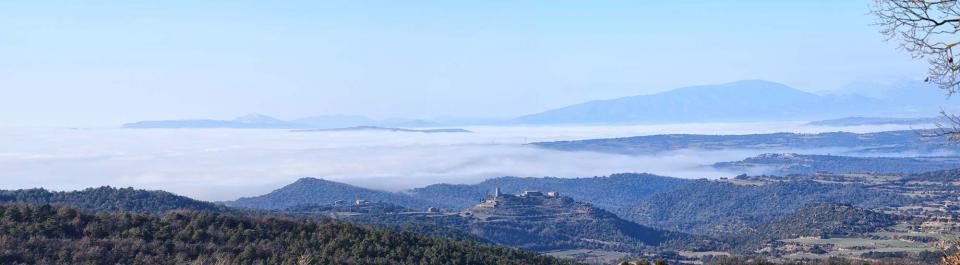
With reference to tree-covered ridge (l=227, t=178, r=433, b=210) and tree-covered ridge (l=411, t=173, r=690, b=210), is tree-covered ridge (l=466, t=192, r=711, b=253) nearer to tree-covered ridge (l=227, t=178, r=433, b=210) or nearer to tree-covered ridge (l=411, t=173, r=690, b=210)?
tree-covered ridge (l=227, t=178, r=433, b=210)

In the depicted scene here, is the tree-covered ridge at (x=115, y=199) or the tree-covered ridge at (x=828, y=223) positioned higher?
the tree-covered ridge at (x=115, y=199)

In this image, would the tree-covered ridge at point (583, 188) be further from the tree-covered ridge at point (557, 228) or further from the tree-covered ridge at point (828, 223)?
the tree-covered ridge at point (828, 223)

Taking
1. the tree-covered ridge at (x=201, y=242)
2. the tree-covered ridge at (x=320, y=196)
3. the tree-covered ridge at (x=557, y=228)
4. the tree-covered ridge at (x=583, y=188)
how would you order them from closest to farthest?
the tree-covered ridge at (x=201, y=242), the tree-covered ridge at (x=557, y=228), the tree-covered ridge at (x=320, y=196), the tree-covered ridge at (x=583, y=188)

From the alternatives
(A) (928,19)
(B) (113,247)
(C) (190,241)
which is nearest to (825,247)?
(C) (190,241)

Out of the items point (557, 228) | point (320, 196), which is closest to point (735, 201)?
point (557, 228)

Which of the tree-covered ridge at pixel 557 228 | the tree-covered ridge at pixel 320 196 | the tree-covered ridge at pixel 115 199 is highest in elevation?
the tree-covered ridge at pixel 115 199

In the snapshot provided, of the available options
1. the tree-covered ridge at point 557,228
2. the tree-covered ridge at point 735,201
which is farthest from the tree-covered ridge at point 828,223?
the tree-covered ridge at point 735,201

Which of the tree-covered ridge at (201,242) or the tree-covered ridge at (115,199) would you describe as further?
the tree-covered ridge at (115,199)
